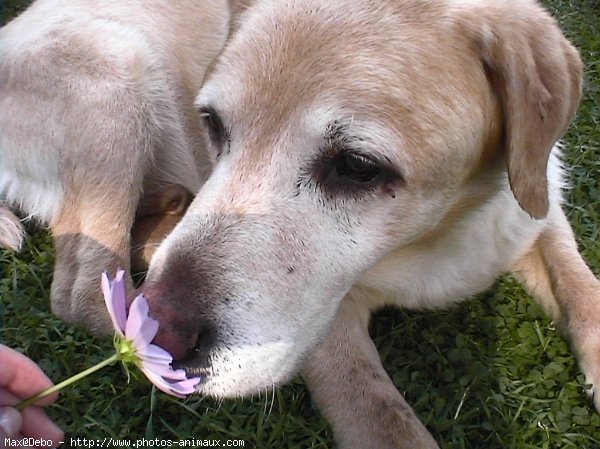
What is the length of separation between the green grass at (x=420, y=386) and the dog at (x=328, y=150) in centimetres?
58

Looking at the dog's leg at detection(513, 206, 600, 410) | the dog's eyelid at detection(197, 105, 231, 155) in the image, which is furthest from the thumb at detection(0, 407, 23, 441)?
the dog's leg at detection(513, 206, 600, 410)

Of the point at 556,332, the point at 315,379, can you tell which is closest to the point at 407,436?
the point at 315,379

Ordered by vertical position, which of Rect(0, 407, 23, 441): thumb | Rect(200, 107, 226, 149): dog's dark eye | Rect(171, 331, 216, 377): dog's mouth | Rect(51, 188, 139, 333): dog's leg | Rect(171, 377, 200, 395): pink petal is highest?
Rect(200, 107, 226, 149): dog's dark eye

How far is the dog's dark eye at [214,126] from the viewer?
1.96 metres

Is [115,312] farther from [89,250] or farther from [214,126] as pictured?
[89,250]

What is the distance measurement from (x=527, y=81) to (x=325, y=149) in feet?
1.84

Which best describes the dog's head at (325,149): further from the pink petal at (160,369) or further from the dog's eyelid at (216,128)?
the pink petal at (160,369)

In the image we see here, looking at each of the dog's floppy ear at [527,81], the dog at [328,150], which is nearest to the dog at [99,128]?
the dog at [328,150]

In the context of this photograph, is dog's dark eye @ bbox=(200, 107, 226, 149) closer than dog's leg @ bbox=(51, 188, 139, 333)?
Yes

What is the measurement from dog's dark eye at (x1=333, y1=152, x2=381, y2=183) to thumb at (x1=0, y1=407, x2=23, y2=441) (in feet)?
3.05

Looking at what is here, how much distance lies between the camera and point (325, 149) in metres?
1.78

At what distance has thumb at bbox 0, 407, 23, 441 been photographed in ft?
4.48

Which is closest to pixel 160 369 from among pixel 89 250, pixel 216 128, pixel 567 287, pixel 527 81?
pixel 216 128

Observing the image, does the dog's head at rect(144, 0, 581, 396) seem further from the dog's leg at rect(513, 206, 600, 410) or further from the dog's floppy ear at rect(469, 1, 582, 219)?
the dog's leg at rect(513, 206, 600, 410)
